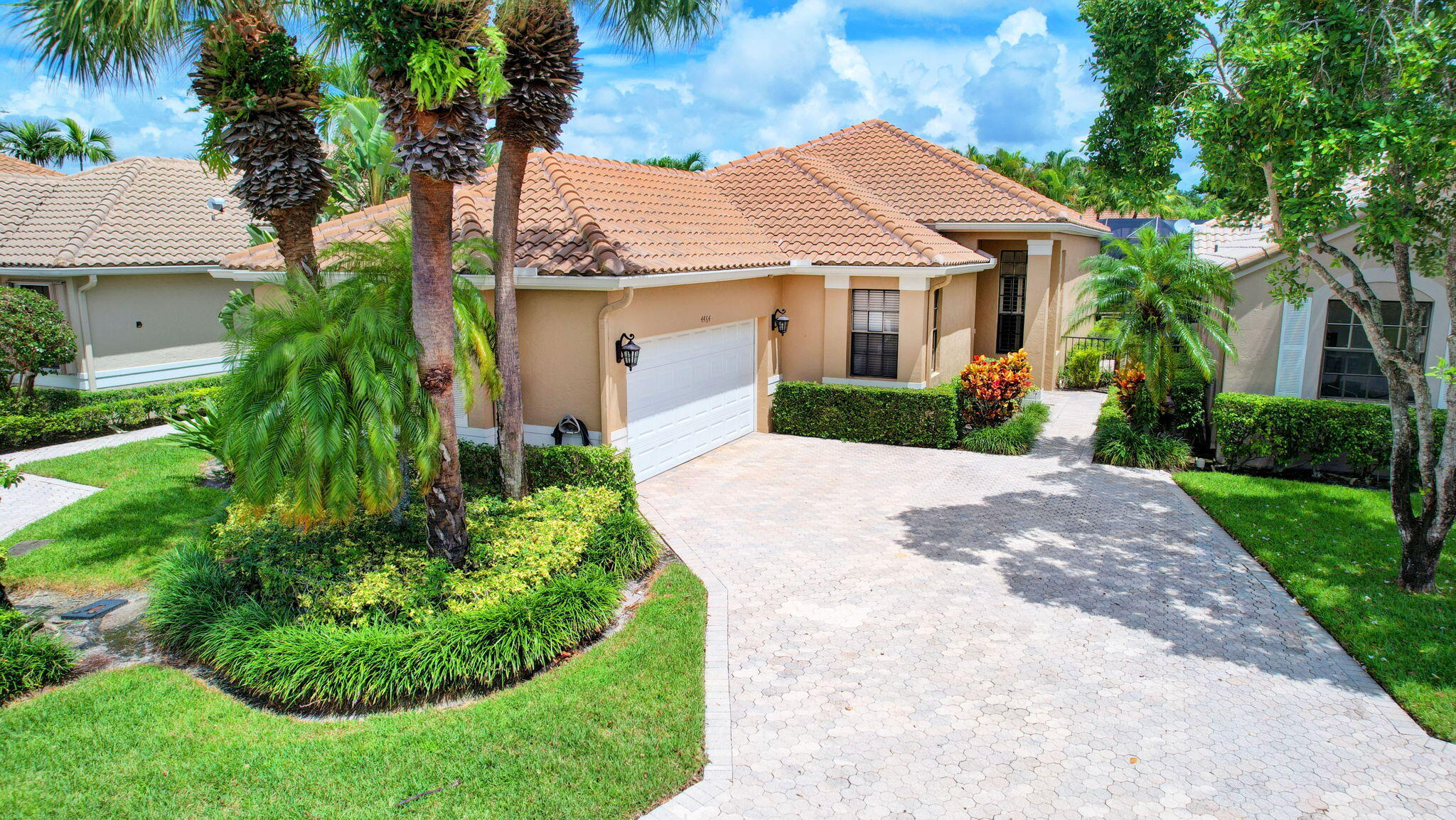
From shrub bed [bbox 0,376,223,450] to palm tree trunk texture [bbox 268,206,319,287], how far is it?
5.59m

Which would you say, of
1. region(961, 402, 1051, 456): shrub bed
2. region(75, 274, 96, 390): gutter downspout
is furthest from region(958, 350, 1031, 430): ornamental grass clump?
region(75, 274, 96, 390): gutter downspout

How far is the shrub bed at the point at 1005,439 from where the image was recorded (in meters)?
15.1

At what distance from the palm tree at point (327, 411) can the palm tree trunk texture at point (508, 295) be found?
136 cm

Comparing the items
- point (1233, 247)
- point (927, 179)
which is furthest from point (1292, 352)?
point (927, 179)

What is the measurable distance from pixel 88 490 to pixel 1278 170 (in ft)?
51.9

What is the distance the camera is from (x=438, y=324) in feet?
26.5

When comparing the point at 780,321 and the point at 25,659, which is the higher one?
the point at 780,321

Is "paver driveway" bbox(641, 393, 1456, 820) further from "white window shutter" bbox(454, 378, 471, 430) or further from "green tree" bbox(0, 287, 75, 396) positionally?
"green tree" bbox(0, 287, 75, 396)

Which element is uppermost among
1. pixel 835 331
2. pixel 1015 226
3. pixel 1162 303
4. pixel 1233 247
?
pixel 1015 226

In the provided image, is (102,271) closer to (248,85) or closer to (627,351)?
(248,85)

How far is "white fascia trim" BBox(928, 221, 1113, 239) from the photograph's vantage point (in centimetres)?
1811

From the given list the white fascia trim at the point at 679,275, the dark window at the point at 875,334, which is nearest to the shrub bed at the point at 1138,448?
the dark window at the point at 875,334

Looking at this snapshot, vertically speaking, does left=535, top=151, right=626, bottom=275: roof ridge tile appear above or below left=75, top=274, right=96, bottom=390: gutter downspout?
above

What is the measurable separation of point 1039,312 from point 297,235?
15.1 meters
